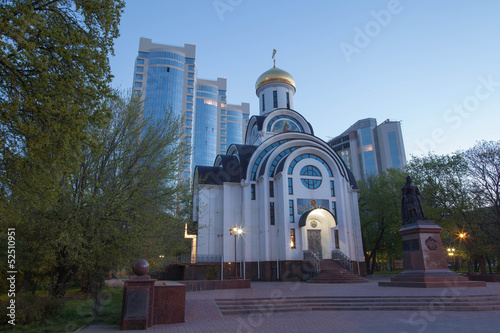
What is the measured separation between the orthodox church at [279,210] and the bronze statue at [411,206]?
8254mm

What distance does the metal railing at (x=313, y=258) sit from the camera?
70.5 feet

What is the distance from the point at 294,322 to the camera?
26.9 ft

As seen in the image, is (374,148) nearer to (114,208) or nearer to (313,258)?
(313,258)

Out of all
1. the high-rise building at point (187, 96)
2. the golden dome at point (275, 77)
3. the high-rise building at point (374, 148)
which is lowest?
the golden dome at point (275, 77)

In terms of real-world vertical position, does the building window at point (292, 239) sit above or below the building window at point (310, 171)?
below

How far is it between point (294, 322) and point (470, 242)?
19782mm

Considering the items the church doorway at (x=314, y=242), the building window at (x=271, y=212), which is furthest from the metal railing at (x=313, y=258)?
the building window at (x=271, y=212)

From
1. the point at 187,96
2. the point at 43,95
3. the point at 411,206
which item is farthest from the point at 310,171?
the point at 187,96

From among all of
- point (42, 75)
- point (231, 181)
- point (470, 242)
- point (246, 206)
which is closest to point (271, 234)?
point (246, 206)

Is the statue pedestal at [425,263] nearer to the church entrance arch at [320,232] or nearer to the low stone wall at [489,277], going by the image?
the low stone wall at [489,277]

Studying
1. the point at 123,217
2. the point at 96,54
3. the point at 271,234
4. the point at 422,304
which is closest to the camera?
the point at 96,54

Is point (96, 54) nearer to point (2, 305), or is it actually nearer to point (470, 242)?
point (2, 305)

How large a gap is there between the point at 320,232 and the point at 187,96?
60873 millimetres

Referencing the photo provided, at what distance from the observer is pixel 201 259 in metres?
23.8
